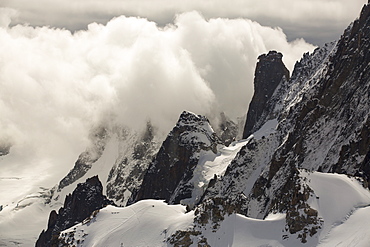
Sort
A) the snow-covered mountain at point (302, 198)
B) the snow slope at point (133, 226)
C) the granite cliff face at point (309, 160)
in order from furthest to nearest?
the snow slope at point (133, 226) < the granite cliff face at point (309, 160) < the snow-covered mountain at point (302, 198)

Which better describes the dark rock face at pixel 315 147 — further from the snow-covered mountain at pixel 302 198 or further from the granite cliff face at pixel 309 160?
the snow-covered mountain at pixel 302 198

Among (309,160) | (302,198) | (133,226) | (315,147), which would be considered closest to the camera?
(302,198)

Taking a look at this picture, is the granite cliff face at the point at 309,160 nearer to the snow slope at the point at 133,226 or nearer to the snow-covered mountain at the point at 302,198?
the snow-covered mountain at the point at 302,198

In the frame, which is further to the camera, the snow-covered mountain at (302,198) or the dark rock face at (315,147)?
the dark rock face at (315,147)

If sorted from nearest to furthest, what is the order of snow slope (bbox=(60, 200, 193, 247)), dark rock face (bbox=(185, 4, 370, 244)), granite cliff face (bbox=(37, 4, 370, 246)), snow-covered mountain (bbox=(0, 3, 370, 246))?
snow-covered mountain (bbox=(0, 3, 370, 246)) → granite cliff face (bbox=(37, 4, 370, 246)) → dark rock face (bbox=(185, 4, 370, 244)) → snow slope (bbox=(60, 200, 193, 247))

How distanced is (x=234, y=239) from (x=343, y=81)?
207 feet

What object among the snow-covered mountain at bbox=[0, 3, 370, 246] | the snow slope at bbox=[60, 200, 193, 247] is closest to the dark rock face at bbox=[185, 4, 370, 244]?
the snow-covered mountain at bbox=[0, 3, 370, 246]

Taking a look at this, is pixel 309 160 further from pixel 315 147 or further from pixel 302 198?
pixel 302 198

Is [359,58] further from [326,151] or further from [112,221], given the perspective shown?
[112,221]

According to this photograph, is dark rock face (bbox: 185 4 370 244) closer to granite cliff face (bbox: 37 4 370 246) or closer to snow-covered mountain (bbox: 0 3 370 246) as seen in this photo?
granite cliff face (bbox: 37 4 370 246)

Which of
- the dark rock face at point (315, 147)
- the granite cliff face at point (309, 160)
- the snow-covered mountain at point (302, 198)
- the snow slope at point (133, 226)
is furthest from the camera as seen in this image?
the snow slope at point (133, 226)

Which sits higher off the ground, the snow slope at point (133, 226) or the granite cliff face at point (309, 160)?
the granite cliff face at point (309, 160)

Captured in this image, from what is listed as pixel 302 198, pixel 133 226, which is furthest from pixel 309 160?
pixel 133 226

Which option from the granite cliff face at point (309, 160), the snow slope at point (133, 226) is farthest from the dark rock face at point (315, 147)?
the snow slope at point (133, 226)
